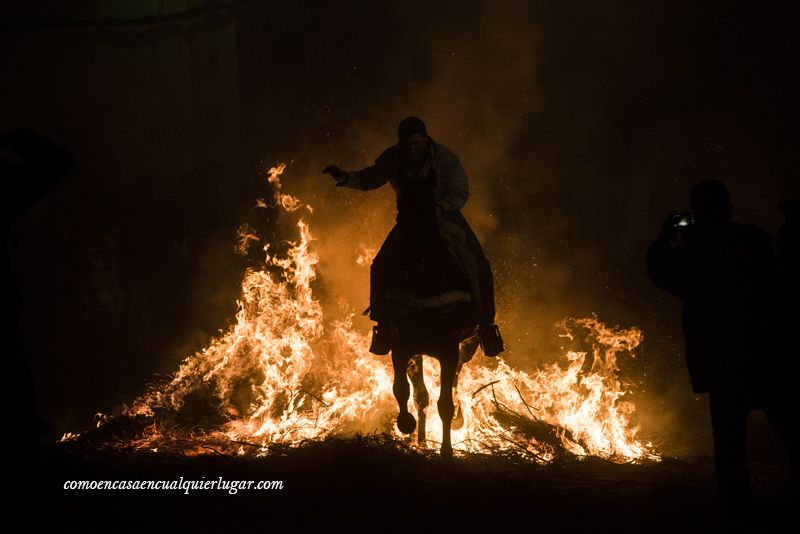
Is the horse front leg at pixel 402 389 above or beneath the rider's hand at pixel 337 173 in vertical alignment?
beneath

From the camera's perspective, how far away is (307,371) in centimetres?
1021

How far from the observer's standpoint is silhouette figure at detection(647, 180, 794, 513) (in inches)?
207

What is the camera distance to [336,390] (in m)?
9.94

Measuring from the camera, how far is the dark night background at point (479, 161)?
1080cm

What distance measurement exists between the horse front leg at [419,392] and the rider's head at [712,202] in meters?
3.78

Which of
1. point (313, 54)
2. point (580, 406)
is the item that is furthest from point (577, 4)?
point (580, 406)

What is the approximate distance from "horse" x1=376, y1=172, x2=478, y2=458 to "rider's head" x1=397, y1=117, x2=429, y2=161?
2.30ft

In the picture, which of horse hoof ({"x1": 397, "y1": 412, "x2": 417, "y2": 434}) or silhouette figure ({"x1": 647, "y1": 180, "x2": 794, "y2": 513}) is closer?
silhouette figure ({"x1": 647, "y1": 180, "x2": 794, "y2": 513})

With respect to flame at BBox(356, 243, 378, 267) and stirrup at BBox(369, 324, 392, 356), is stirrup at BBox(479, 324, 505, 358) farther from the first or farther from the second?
flame at BBox(356, 243, 378, 267)

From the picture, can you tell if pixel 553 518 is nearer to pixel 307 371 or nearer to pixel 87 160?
pixel 307 371

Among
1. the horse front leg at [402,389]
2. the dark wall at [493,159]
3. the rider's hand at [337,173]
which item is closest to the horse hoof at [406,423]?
the horse front leg at [402,389]

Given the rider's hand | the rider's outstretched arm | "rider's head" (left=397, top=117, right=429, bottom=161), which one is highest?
"rider's head" (left=397, top=117, right=429, bottom=161)

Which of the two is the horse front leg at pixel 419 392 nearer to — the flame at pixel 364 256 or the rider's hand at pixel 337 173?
the rider's hand at pixel 337 173

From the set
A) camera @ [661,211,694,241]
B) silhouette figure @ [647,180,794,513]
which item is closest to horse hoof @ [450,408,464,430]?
silhouette figure @ [647,180,794,513]
